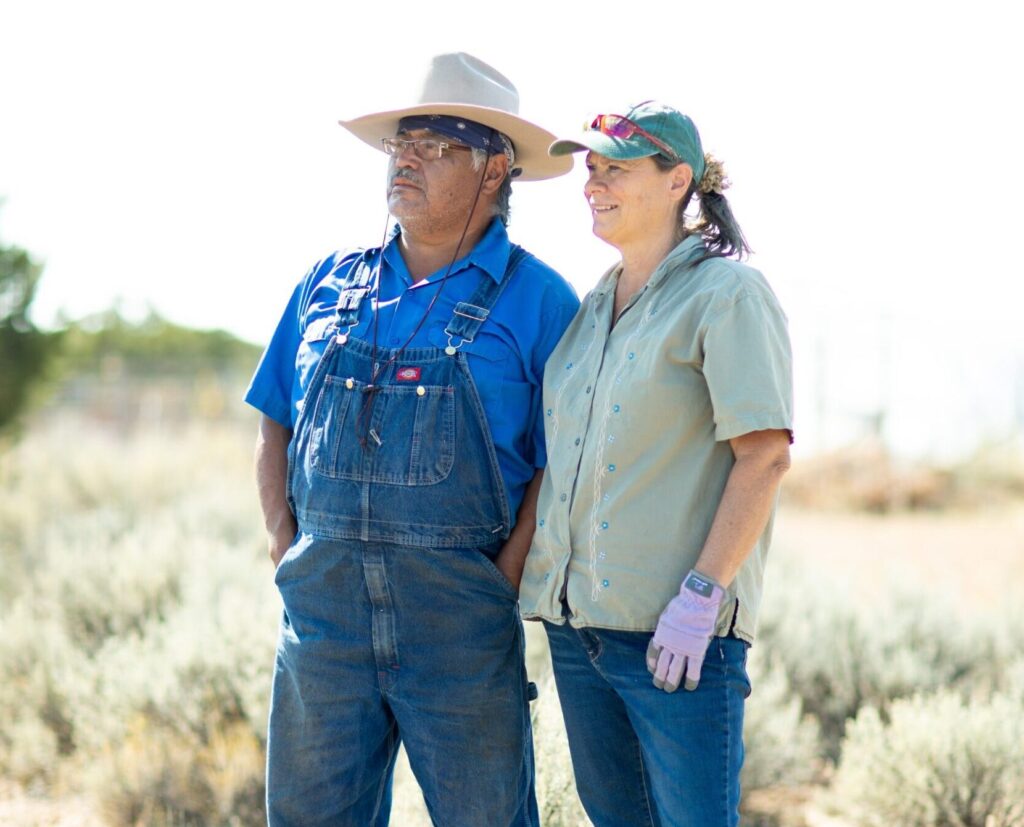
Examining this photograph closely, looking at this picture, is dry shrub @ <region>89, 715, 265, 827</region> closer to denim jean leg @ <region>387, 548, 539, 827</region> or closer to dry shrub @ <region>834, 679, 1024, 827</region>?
denim jean leg @ <region>387, 548, 539, 827</region>

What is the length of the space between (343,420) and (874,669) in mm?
3770

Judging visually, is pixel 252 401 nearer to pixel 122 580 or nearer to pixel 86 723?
pixel 86 723

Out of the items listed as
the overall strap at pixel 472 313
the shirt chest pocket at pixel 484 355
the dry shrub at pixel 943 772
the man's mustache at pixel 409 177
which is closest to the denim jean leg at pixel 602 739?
the shirt chest pocket at pixel 484 355

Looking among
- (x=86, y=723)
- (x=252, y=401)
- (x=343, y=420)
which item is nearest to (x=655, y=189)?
(x=343, y=420)

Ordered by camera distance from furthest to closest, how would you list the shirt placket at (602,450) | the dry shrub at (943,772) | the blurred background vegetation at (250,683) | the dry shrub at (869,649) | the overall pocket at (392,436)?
the dry shrub at (869,649)
the blurred background vegetation at (250,683)
the dry shrub at (943,772)
the overall pocket at (392,436)
the shirt placket at (602,450)

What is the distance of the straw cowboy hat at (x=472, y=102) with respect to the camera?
128 inches

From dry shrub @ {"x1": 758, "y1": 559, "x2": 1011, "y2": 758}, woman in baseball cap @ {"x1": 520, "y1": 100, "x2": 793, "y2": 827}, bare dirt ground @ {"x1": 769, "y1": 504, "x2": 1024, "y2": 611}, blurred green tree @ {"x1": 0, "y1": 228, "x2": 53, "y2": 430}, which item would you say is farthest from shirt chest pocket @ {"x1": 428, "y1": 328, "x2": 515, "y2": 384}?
blurred green tree @ {"x1": 0, "y1": 228, "x2": 53, "y2": 430}

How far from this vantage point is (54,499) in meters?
10.8

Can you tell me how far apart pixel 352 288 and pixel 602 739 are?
1.37 meters

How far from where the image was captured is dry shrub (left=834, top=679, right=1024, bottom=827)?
14.3 ft

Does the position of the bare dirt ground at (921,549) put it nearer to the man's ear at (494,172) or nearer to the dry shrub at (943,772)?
the dry shrub at (943,772)

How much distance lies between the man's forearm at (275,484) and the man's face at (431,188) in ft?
2.36

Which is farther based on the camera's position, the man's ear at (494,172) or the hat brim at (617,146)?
the man's ear at (494,172)

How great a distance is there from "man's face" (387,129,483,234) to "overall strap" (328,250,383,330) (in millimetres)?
170
